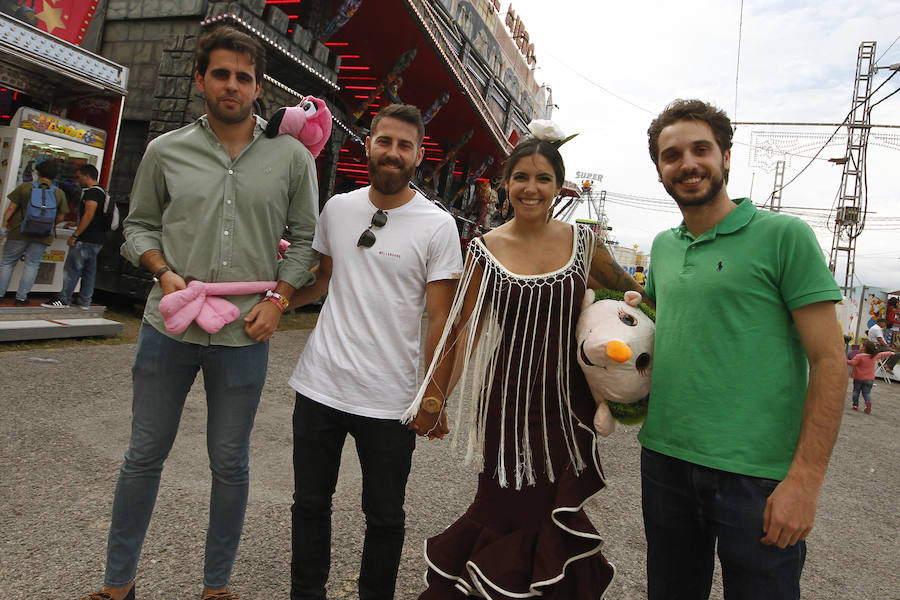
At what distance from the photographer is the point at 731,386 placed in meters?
1.64

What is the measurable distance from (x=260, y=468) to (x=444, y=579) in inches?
86.4

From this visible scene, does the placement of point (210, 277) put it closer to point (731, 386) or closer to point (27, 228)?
point (731, 386)

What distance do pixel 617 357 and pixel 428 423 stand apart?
0.75m

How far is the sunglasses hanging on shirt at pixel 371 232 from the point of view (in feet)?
7.23

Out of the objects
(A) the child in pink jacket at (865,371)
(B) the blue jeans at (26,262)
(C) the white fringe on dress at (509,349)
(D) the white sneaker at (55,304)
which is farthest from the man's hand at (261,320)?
(A) the child in pink jacket at (865,371)

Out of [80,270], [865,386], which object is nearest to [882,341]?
[865,386]

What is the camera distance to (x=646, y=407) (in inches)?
76.1

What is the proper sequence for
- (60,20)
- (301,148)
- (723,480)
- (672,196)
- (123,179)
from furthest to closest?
(123,179) < (60,20) < (301,148) < (672,196) < (723,480)

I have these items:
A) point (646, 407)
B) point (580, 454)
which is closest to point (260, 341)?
point (580, 454)

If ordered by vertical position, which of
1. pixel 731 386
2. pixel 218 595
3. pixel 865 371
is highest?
pixel 865 371

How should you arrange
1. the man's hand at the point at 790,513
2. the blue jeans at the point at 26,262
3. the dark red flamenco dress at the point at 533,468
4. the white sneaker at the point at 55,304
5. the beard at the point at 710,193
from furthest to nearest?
the white sneaker at the point at 55,304 < the blue jeans at the point at 26,262 < the dark red flamenco dress at the point at 533,468 < the beard at the point at 710,193 < the man's hand at the point at 790,513

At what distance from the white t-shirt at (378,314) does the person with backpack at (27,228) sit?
6.27 metres

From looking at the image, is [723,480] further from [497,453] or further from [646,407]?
[497,453]

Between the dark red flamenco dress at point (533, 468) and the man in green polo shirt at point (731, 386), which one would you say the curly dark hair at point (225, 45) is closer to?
the dark red flamenco dress at point (533, 468)
